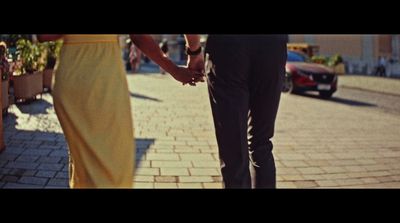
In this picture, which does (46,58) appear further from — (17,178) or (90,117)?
(90,117)

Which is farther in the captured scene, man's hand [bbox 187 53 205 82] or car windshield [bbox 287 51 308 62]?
car windshield [bbox 287 51 308 62]

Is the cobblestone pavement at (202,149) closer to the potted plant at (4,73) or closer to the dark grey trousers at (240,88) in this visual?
the potted plant at (4,73)

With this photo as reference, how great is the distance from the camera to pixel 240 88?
7.38 feet

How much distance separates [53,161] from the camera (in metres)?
4.22

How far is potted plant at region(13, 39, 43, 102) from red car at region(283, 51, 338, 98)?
260 inches

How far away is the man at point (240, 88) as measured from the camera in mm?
2207

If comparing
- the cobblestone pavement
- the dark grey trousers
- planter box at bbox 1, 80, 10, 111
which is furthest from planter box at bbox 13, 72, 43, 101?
the dark grey trousers

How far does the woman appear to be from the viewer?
1.88m

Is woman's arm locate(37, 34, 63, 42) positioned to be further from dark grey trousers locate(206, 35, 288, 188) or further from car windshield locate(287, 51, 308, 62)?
car windshield locate(287, 51, 308, 62)

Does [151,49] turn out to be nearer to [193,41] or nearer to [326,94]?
[193,41]

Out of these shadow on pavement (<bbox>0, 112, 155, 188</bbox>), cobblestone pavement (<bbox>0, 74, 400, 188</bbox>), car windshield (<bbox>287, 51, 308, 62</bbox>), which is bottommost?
cobblestone pavement (<bbox>0, 74, 400, 188</bbox>)

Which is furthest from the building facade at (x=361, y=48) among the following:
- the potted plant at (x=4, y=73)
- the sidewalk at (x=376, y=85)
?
the potted plant at (x=4, y=73)
